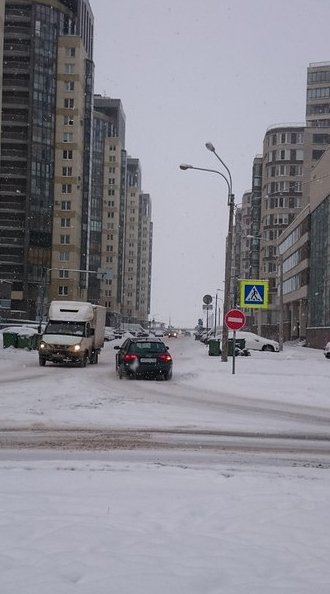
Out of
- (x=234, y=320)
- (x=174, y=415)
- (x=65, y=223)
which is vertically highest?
(x=65, y=223)

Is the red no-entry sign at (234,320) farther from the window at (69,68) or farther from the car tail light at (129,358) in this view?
the window at (69,68)

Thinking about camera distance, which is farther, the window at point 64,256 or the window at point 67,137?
the window at point 67,137

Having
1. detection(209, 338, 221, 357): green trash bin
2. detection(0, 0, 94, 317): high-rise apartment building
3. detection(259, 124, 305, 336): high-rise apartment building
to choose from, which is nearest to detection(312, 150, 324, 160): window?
detection(259, 124, 305, 336): high-rise apartment building

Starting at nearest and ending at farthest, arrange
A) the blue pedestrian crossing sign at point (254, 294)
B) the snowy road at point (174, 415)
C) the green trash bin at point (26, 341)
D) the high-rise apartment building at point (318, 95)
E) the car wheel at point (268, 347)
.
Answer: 1. the snowy road at point (174, 415)
2. the blue pedestrian crossing sign at point (254, 294)
3. the green trash bin at point (26, 341)
4. the car wheel at point (268, 347)
5. the high-rise apartment building at point (318, 95)

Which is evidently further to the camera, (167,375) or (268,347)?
(268,347)

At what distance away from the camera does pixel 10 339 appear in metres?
39.5

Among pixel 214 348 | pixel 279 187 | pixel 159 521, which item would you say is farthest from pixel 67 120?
pixel 159 521

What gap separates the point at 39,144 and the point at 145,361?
87675 millimetres

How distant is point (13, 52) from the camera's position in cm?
10438

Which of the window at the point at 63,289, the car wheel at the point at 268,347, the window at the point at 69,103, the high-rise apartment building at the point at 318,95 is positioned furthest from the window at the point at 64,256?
the car wheel at the point at 268,347

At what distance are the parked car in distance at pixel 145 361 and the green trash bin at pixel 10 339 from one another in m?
18.6

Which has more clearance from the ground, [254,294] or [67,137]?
[67,137]

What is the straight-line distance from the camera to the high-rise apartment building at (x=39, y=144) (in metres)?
103

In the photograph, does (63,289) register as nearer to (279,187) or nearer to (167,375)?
(279,187)
